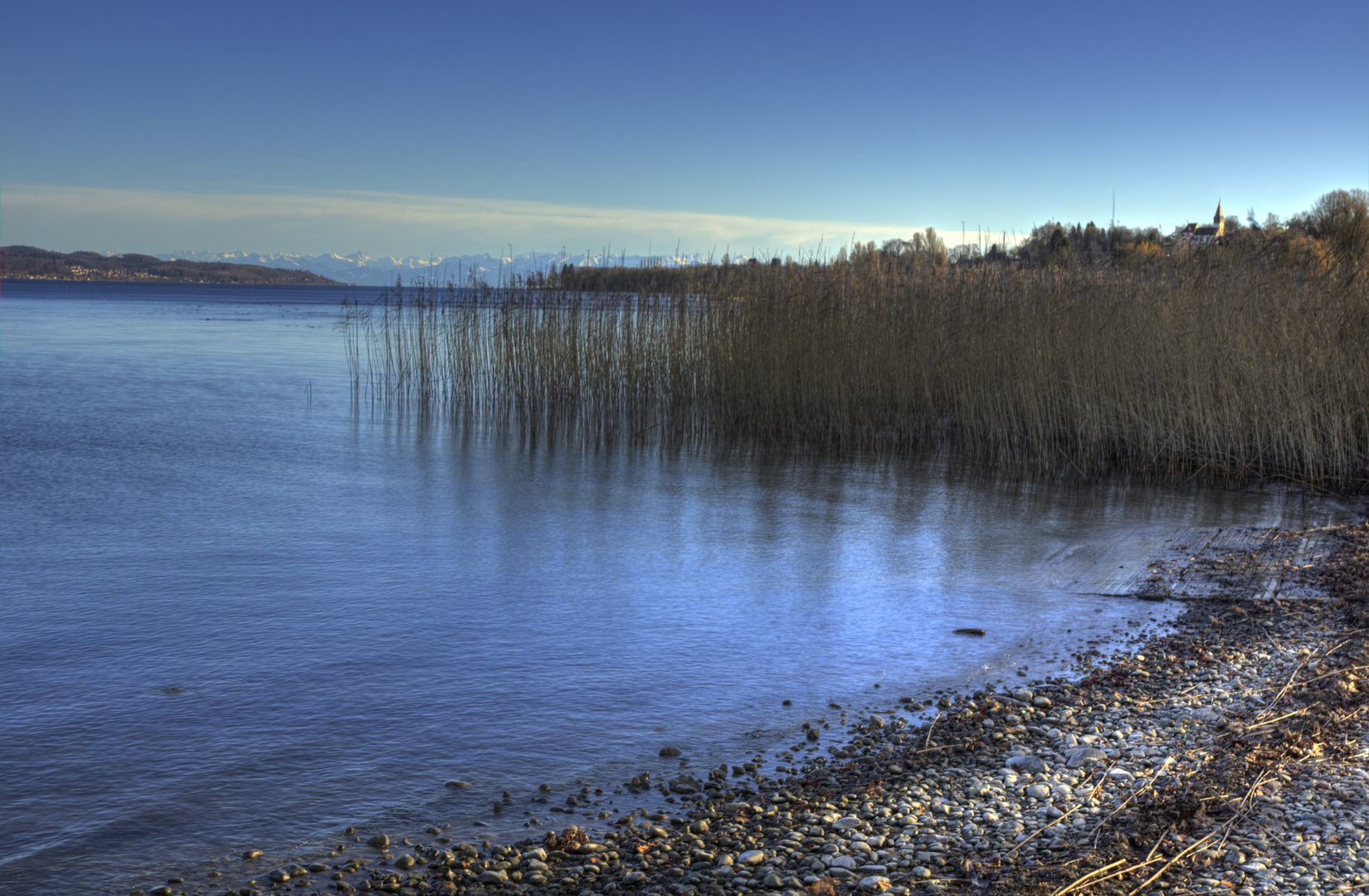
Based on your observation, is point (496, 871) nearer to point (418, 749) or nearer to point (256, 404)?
point (418, 749)

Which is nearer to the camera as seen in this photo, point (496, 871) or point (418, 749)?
point (496, 871)

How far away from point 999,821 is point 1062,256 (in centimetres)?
1181

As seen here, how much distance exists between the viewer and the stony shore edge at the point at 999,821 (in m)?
2.62

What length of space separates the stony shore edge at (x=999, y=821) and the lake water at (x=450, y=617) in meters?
0.26

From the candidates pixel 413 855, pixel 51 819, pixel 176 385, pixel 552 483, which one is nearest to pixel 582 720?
pixel 413 855

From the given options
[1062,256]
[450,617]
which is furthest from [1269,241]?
[450,617]

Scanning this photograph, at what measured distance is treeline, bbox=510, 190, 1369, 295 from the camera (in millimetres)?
11109

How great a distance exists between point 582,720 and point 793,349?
8.81m

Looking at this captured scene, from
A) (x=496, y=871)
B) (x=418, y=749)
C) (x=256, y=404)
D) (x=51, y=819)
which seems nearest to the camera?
(x=496, y=871)

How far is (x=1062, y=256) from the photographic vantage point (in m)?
13.2

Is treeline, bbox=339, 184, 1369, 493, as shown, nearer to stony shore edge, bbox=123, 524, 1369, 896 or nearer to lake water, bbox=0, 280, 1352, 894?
lake water, bbox=0, 280, 1352, 894

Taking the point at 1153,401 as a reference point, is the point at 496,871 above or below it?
below

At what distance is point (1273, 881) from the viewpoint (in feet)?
8.21

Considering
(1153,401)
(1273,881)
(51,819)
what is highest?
(1153,401)
